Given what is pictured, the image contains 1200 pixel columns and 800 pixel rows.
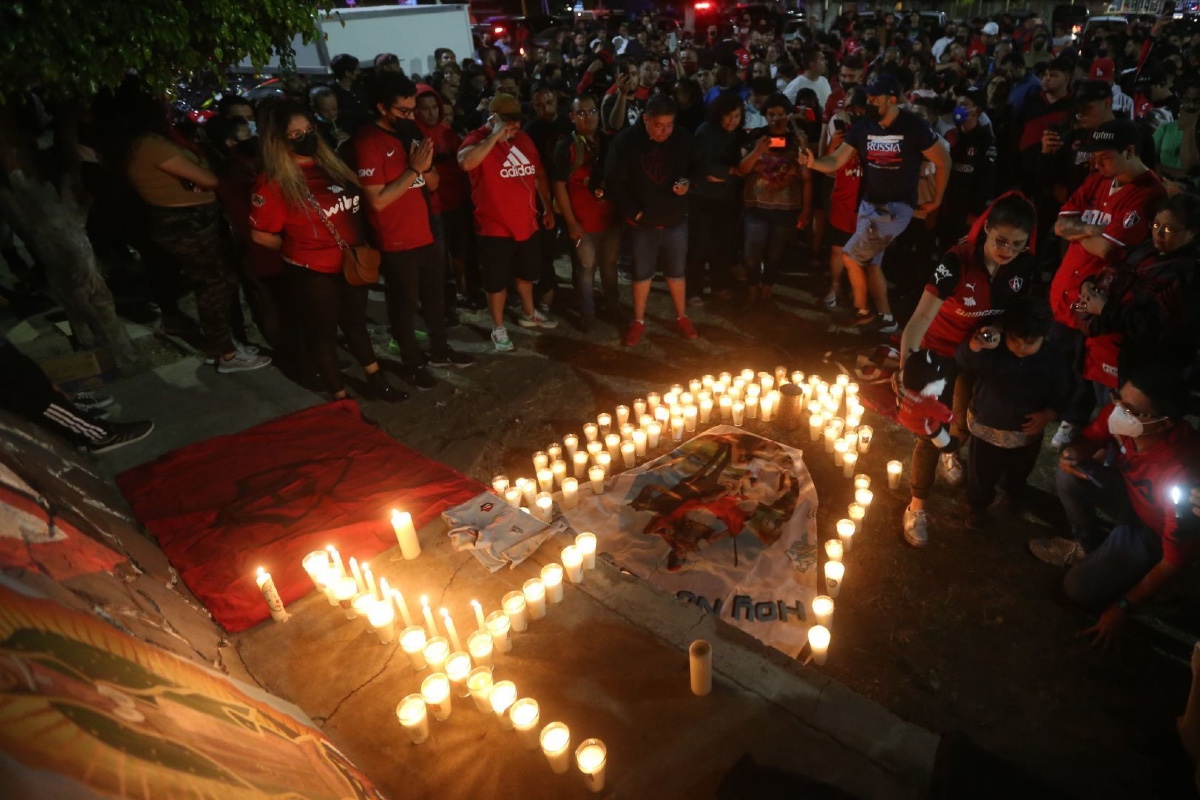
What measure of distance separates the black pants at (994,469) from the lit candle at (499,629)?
9.84ft

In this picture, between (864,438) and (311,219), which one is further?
(864,438)

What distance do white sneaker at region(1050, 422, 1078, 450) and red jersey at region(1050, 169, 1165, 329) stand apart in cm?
73

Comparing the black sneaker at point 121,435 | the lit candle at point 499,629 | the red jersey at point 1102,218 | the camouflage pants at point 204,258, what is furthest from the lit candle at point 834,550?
the camouflage pants at point 204,258

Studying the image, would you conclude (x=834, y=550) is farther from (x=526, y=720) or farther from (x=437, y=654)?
(x=437, y=654)

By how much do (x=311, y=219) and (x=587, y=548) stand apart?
300cm

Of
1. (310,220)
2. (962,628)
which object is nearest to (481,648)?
(962,628)

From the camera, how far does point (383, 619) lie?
3.17 meters

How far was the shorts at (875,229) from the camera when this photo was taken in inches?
248

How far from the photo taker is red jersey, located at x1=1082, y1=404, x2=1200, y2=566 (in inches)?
122

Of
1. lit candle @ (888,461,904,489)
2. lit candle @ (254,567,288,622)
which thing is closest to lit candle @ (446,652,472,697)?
lit candle @ (254,567,288,622)

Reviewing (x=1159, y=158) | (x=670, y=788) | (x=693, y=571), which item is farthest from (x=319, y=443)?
(x=1159, y=158)

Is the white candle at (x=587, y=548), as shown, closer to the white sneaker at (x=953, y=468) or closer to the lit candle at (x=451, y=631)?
the lit candle at (x=451, y=631)

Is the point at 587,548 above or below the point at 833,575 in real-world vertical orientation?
above

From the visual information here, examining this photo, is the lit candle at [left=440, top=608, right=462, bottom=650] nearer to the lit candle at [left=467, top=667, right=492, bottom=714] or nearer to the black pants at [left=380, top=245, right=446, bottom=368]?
the lit candle at [left=467, top=667, right=492, bottom=714]
